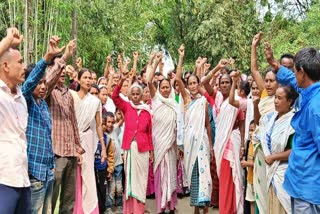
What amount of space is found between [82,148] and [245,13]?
555 inches

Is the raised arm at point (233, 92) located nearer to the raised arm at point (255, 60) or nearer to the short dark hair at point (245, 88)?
the raised arm at point (255, 60)

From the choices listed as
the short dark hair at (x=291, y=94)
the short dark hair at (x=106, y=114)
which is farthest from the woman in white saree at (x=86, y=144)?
the short dark hair at (x=291, y=94)

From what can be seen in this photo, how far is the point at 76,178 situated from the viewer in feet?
19.1

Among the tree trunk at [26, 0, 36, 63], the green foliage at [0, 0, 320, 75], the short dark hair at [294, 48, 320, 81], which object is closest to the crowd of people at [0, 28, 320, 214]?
the short dark hair at [294, 48, 320, 81]

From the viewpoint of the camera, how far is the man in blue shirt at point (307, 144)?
3.39 m

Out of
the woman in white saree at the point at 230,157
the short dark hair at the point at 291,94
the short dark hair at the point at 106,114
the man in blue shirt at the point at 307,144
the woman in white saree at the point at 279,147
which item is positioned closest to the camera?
the man in blue shirt at the point at 307,144

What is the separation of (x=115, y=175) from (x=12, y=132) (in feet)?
13.2

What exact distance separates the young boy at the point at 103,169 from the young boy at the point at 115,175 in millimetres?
90

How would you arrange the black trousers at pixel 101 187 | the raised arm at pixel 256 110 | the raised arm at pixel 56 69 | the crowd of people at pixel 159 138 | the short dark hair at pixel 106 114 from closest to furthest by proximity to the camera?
the crowd of people at pixel 159 138 → the raised arm at pixel 56 69 → the raised arm at pixel 256 110 → the black trousers at pixel 101 187 → the short dark hair at pixel 106 114

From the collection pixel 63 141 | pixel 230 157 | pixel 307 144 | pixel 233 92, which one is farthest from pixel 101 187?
pixel 307 144

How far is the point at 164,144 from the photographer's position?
6.89 metres

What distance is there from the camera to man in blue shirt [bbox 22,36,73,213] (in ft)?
13.3

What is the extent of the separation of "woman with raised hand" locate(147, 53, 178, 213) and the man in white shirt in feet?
11.0

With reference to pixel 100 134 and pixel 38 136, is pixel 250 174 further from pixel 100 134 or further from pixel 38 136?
pixel 38 136
